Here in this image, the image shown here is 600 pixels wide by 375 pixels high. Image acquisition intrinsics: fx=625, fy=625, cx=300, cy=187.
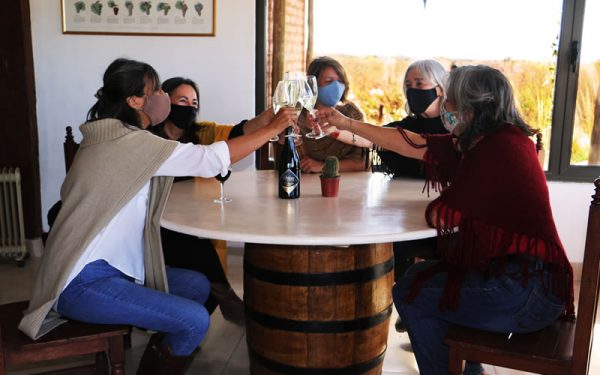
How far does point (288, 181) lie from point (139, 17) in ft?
7.17

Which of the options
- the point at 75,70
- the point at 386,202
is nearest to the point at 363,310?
the point at 386,202

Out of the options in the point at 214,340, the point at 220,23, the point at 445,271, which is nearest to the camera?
the point at 445,271

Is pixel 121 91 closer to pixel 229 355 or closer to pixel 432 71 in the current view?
pixel 229 355

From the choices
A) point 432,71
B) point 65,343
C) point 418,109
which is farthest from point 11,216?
point 432,71

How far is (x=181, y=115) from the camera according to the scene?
283cm

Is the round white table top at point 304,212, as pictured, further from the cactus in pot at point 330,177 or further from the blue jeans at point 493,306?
the blue jeans at point 493,306

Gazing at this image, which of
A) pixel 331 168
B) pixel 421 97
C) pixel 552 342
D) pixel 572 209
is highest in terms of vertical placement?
pixel 421 97

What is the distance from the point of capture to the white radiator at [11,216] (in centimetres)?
387

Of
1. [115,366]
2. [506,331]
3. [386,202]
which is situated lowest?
[115,366]

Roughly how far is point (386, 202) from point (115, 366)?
1.03 meters

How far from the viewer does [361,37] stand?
391 cm

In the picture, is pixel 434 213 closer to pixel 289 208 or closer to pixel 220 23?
pixel 289 208

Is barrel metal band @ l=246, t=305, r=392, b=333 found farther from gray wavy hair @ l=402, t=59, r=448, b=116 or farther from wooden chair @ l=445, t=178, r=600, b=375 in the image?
gray wavy hair @ l=402, t=59, r=448, b=116

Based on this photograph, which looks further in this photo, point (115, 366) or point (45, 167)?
point (45, 167)
